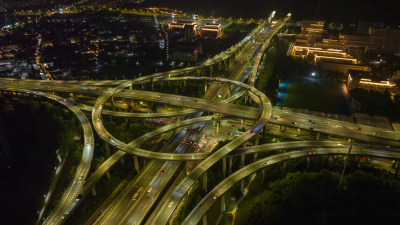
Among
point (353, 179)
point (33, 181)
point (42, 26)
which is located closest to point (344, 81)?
point (353, 179)

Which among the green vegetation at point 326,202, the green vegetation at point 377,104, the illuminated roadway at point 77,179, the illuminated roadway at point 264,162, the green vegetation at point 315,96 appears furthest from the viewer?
the green vegetation at point 315,96

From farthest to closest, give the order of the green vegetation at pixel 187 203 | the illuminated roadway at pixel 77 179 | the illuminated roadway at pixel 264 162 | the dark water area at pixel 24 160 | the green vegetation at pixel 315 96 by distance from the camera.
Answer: the green vegetation at pixel 315 96 < the dark water area at pixel 24 160 < the green vegetation at pixel 187 203 < the illuminated roadway at pixel 264 162 < the illuminated roadway at pixel 77 179

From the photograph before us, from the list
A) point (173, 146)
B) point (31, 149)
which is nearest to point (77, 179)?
point (173, 146)

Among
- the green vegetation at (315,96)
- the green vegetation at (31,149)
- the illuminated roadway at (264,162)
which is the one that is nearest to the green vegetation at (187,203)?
the illuminated roadway at (264,162)

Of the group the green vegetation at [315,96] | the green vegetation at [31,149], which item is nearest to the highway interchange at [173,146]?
the green vegetation at [31,149]

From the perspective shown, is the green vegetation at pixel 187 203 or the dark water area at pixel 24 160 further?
the dark water area at pixel 24 160

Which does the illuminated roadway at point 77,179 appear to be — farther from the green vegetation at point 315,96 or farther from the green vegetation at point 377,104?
the green vegetation at point 377,104

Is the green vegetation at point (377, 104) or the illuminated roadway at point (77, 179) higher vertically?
Result: the green vegetation at point (377, 104)
